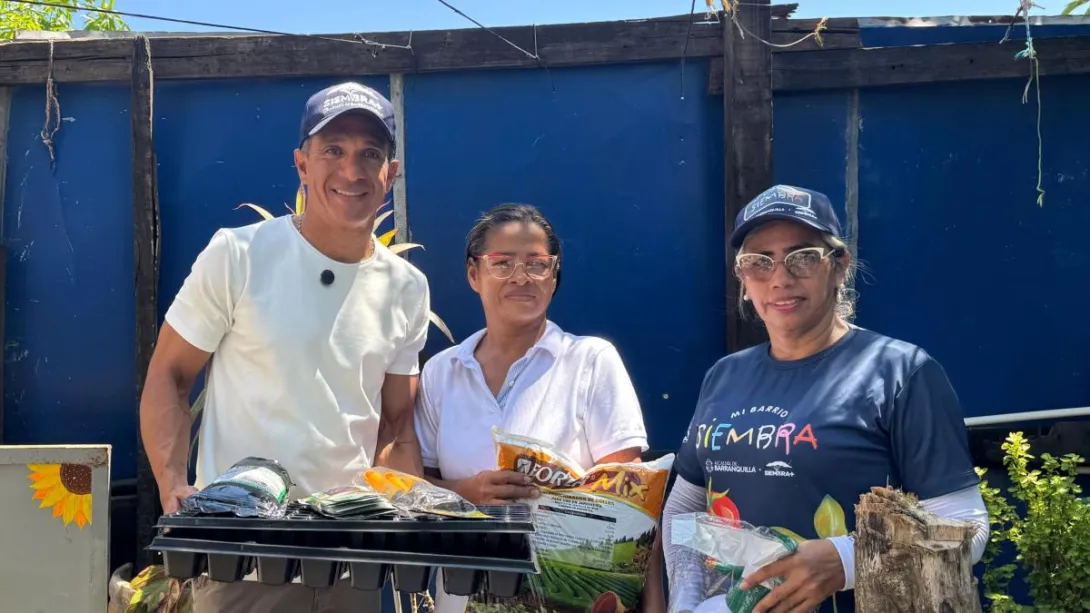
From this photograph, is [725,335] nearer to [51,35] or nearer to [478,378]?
[478,378]

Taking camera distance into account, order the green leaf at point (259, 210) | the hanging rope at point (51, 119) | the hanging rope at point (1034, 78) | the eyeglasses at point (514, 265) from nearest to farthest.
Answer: the eyeglasses at point (514, 265) < the hanging rope at point (1034, 78) < the green leaf at point (259, 210) < the hanging rope at point (51, 119)

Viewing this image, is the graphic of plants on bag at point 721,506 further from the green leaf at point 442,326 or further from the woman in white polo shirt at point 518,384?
the green leaf at point 442,326

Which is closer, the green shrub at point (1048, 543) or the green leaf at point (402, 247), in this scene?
the green shrub at point (1048, 543)

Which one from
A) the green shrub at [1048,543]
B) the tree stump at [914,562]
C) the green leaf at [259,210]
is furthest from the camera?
the green leaf at [259,210]

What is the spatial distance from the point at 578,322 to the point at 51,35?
322cm

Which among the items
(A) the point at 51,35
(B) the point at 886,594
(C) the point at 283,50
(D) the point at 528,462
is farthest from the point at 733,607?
(A) the point at 51,35

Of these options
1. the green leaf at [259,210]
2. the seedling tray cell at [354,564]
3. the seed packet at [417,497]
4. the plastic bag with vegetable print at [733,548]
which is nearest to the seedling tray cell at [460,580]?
the seedling tray cell at [354,564]

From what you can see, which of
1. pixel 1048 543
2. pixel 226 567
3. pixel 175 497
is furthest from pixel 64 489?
pixel 1048 543

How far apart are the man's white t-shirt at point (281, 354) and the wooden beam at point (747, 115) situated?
6.61 feet

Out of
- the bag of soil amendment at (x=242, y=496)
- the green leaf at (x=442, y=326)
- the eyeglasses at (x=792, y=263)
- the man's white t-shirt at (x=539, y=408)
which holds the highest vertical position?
the eyeglasses at (x=792, y=263)

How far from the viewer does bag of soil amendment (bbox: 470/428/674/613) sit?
202 cm

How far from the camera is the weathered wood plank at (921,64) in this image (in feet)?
12.5

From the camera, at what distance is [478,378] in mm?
2484

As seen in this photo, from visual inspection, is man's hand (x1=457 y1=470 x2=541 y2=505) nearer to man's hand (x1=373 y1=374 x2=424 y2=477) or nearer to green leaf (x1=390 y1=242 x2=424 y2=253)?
man's hand (x1=373 y1=374 x2=424 y2=477)
